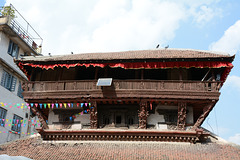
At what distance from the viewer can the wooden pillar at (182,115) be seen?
17000 mm

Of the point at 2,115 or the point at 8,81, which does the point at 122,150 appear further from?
the point at 8,81

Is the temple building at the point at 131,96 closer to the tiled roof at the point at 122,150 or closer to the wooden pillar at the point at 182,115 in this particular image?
the wooden pillar at the point at 182,115

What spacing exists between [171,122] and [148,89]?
2.55 meters

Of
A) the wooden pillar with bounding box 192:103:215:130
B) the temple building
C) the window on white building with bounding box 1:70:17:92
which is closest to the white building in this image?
the window on white building with bounding box 1:70:17:92

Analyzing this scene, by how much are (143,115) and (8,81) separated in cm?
1459

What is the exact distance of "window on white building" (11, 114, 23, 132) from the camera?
2655 cm

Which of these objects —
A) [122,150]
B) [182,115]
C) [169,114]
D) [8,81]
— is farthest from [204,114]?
[8,81]

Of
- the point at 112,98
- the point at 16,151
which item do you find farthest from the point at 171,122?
the point at 16,151

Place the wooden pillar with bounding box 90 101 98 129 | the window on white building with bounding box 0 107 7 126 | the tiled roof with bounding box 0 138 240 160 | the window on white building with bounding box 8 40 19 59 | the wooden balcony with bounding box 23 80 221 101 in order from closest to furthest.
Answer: the tiled roof with bounding box 0 138 240 160, the wooden balcony with bounding box 23 80 221 101, the wooden pillar with bounding box 90 101 98 129, the window on white building with bounding box 0 107 7 126, the window on white building with bounding box 8 40 19 59

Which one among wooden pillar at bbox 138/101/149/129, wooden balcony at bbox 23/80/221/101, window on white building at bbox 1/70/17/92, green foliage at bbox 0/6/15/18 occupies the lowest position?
wooden pillar at bbox 138/101/149/129

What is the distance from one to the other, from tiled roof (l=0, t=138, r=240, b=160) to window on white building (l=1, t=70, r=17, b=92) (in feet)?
A: 30.7

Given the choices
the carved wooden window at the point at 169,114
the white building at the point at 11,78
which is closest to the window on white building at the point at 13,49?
the white building at the point at 11,78

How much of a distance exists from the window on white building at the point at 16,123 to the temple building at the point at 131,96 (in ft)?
30.2

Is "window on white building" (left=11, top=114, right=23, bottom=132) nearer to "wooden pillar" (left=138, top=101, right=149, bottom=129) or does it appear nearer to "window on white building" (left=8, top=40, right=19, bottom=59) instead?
"window on white building" (left=8, top=40, right=19, bottom=59)
